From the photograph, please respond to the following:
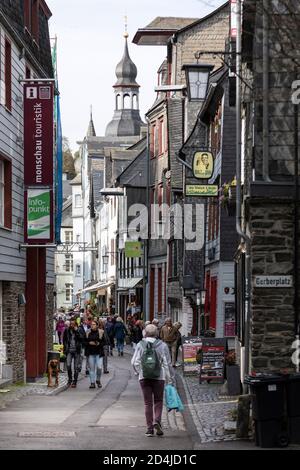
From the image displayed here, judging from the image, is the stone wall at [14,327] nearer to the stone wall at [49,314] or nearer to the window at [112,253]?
the stone wall at [49,314]

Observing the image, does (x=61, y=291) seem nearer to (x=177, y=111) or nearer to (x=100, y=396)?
(x=177, y=111)

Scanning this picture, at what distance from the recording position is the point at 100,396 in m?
27.2

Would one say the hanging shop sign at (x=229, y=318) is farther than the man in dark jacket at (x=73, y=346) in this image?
Yes

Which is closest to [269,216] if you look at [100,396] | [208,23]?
[100,396]

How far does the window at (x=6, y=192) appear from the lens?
28984 mm

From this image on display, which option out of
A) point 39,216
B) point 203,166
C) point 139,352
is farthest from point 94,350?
point 139,352

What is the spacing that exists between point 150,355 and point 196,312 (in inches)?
1171

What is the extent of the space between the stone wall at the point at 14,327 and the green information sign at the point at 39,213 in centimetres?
137

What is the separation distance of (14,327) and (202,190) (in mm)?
7834

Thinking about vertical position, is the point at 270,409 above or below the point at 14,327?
below

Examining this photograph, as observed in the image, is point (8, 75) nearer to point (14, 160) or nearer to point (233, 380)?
point (14, 160)

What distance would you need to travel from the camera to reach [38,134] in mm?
30094

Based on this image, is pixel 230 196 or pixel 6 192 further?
pixel 6 192

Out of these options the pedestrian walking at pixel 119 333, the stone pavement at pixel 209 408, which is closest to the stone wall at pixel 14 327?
the stone pavement at pixel 209 408
